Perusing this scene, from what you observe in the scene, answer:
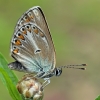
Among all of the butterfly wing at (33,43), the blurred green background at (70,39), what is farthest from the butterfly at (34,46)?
the blurred green background at (70,39)

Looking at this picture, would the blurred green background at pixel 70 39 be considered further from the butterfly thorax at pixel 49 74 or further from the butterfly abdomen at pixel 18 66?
the butterfly abdomen at pixel 18 66

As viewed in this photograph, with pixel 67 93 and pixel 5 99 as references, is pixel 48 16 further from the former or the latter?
pixel 5 99

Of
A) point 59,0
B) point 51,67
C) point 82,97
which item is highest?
point 51,67

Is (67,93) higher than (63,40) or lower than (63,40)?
lower

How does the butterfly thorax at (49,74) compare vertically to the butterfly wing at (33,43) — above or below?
below

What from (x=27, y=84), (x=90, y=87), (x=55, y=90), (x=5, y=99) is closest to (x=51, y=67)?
Result: (x=27, y=84)

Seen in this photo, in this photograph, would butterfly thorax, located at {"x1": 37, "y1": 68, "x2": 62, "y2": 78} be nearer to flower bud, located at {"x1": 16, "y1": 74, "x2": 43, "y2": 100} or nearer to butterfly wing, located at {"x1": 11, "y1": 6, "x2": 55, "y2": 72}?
butterfly wing, located at {"x1": 11, "y1": 6, "x2": 55, "y2": 72}

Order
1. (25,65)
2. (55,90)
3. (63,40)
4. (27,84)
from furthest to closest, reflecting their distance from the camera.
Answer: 1. (63,40)
2. (55,90)
3. (25,65)
4. (27,84)

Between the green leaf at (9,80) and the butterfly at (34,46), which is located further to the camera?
the butterfly at (34,46)

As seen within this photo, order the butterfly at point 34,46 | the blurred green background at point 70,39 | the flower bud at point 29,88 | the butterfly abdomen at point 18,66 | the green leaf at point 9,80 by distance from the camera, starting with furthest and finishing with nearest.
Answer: the blurred green background at point 70,39, the butterfly at point 34,46, the butterfly abdomen at point 18,66, the flower bud at point 29,88, the green leaf at point 9,80
